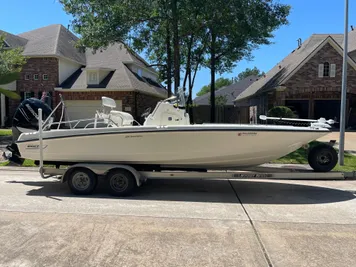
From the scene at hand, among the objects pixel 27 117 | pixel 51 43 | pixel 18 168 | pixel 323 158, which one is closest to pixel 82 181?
pixel 27 117

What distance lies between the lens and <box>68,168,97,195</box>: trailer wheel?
6645 mm

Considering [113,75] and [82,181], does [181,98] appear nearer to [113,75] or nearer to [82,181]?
[82,181]

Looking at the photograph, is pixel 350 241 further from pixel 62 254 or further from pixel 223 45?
pixel 223 45

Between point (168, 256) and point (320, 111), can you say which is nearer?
point (168, 256)

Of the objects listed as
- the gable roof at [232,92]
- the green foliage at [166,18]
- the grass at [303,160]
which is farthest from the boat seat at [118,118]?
the gable roof at [232,92]

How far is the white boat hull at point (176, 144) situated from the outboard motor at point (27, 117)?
1.73ft

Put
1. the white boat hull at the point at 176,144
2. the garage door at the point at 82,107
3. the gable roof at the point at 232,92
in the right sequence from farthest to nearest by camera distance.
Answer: the gable roof at the point at 232,92 < the garage door at the point at 82,107 < the white boat hull at the point at 176,144

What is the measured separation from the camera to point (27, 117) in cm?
730

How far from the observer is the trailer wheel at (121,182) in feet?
21.5

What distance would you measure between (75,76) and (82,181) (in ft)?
69.7

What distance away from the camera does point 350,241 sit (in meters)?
4.38

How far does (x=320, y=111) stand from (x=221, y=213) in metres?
26.2

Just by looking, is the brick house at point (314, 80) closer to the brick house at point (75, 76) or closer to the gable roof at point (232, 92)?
the brick house at point (75, 76)

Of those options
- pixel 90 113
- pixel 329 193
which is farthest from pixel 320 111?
pixel 329 193
